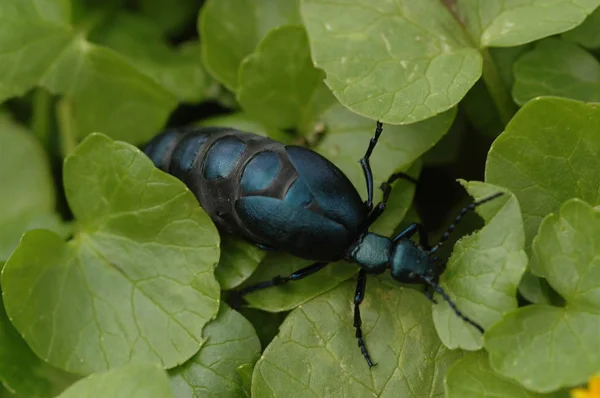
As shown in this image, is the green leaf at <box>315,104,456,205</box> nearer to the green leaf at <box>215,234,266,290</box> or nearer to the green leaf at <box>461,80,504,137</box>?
the green leaf at <box>461,80,504,137</box>

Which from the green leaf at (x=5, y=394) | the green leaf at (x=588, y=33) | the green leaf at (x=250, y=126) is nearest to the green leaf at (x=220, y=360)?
the green leaf at (x=5, y=394)

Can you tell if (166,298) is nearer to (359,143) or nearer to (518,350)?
(359,143)

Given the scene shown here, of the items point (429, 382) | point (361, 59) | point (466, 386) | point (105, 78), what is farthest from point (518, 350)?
point (105, 78)

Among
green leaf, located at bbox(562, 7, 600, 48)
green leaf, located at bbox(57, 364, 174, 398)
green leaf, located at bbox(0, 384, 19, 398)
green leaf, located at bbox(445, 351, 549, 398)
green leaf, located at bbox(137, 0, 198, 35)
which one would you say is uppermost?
green leaf, located at bbox(562, 7, 600, 48)

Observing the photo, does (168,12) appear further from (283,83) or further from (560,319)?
(560,319)

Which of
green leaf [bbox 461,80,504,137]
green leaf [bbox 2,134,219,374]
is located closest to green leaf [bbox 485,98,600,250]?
green leaf [bbox 461,80,504,137]

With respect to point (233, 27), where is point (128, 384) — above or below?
below

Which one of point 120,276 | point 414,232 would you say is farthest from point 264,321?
point 414,232
